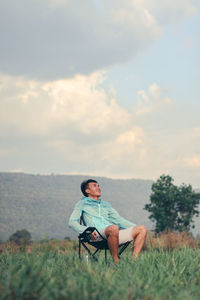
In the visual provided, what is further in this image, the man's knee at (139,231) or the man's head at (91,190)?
the man's head at (91,190)

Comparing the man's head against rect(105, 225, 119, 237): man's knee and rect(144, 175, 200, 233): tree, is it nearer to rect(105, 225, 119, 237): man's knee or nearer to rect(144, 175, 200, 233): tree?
rect(105, 225, 119, 237): man's knee

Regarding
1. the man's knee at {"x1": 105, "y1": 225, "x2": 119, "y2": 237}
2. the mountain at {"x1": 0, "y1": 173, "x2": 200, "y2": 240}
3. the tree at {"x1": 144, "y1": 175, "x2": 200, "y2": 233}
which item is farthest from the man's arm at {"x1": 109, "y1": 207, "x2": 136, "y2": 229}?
the mountain at {"x1": 0, "y1": 173, "x2": 200, "y2": 240}

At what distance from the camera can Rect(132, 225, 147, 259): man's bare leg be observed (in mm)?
4152

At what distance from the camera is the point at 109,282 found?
255 cm

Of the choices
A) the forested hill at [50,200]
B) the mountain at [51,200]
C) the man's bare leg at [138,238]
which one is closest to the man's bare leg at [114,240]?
the man's bare leg at [138,238]

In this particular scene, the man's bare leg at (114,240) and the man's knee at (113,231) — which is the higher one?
the man's knee at (113,231)

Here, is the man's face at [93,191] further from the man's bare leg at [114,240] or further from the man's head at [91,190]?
the man's bare leg at [114,240]

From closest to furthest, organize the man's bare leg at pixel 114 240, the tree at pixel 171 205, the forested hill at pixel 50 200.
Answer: the man's bare leg at pixel 114 240
the tree at pixel 171 205
the forested hill at pixel 50 200

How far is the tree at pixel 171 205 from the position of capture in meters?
18.4

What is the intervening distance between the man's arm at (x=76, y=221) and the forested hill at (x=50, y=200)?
5876cm

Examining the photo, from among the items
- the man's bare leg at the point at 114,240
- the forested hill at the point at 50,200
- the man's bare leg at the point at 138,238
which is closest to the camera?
the man's bare leg at the point at 114,240

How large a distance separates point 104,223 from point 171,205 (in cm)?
1497

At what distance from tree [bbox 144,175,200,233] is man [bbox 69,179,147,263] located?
14.1m

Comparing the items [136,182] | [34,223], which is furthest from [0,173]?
[136,182]
